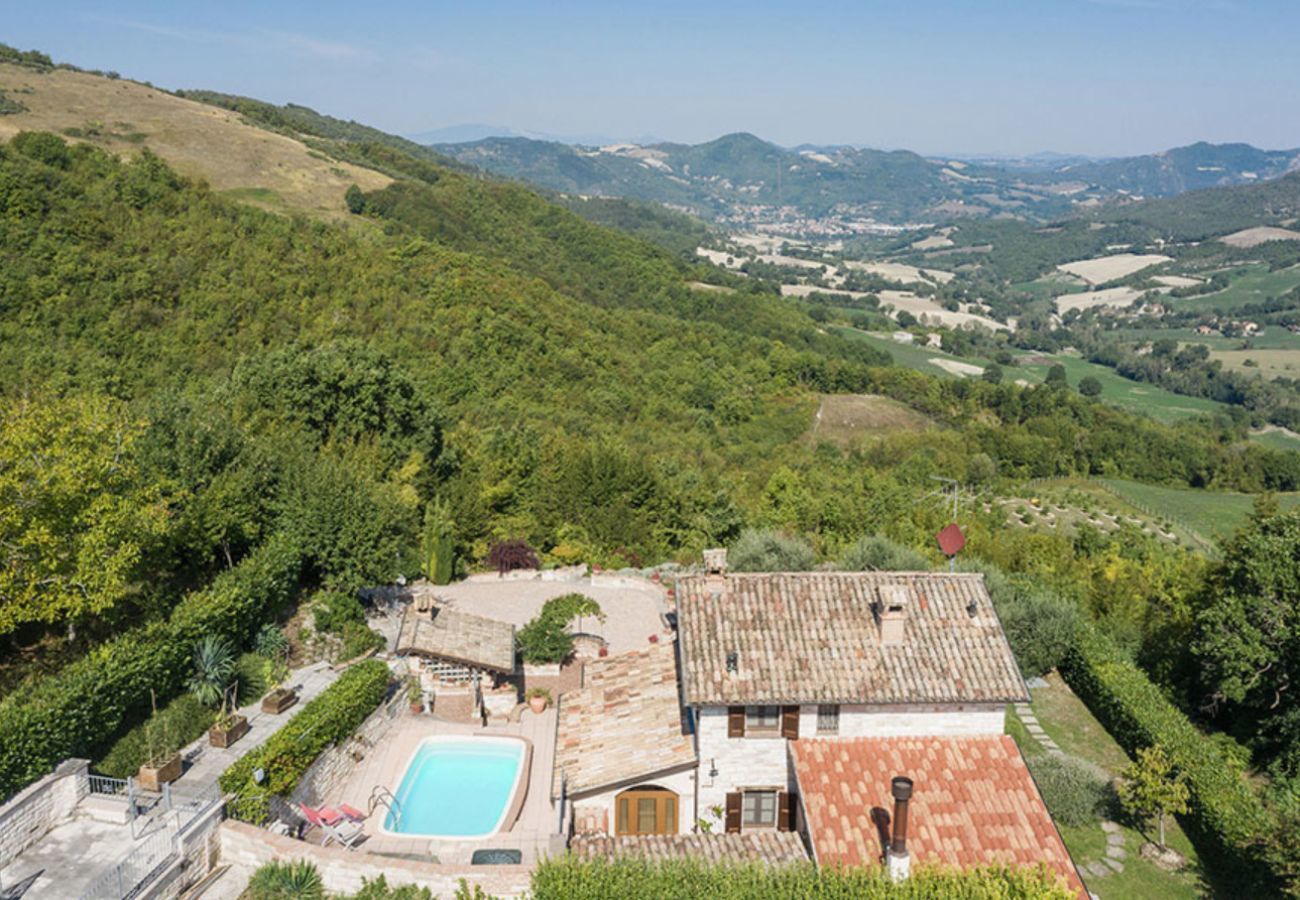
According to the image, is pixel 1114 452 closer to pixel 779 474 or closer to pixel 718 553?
pixel 779 474

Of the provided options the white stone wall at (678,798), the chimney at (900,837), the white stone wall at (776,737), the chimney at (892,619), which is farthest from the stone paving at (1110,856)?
the white stone wall at (678,798)

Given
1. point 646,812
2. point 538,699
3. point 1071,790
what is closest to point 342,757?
point 538,699

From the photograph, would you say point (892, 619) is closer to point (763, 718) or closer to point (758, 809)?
point (763, 718)

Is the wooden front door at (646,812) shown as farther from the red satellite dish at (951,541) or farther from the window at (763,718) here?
the red satellite dish at (951,541)

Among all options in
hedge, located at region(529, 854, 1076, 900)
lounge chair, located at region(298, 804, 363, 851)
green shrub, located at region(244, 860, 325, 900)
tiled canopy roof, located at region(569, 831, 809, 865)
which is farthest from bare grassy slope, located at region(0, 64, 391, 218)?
hedge, located at region(529, 854, 1076, 900)

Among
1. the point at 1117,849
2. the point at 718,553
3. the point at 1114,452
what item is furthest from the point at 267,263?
the point at 1114,452

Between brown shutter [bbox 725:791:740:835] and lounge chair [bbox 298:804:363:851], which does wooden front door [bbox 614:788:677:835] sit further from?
lounge chair [bbox 298:804:363:851]

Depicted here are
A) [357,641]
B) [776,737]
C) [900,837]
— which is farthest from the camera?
[357,641]
